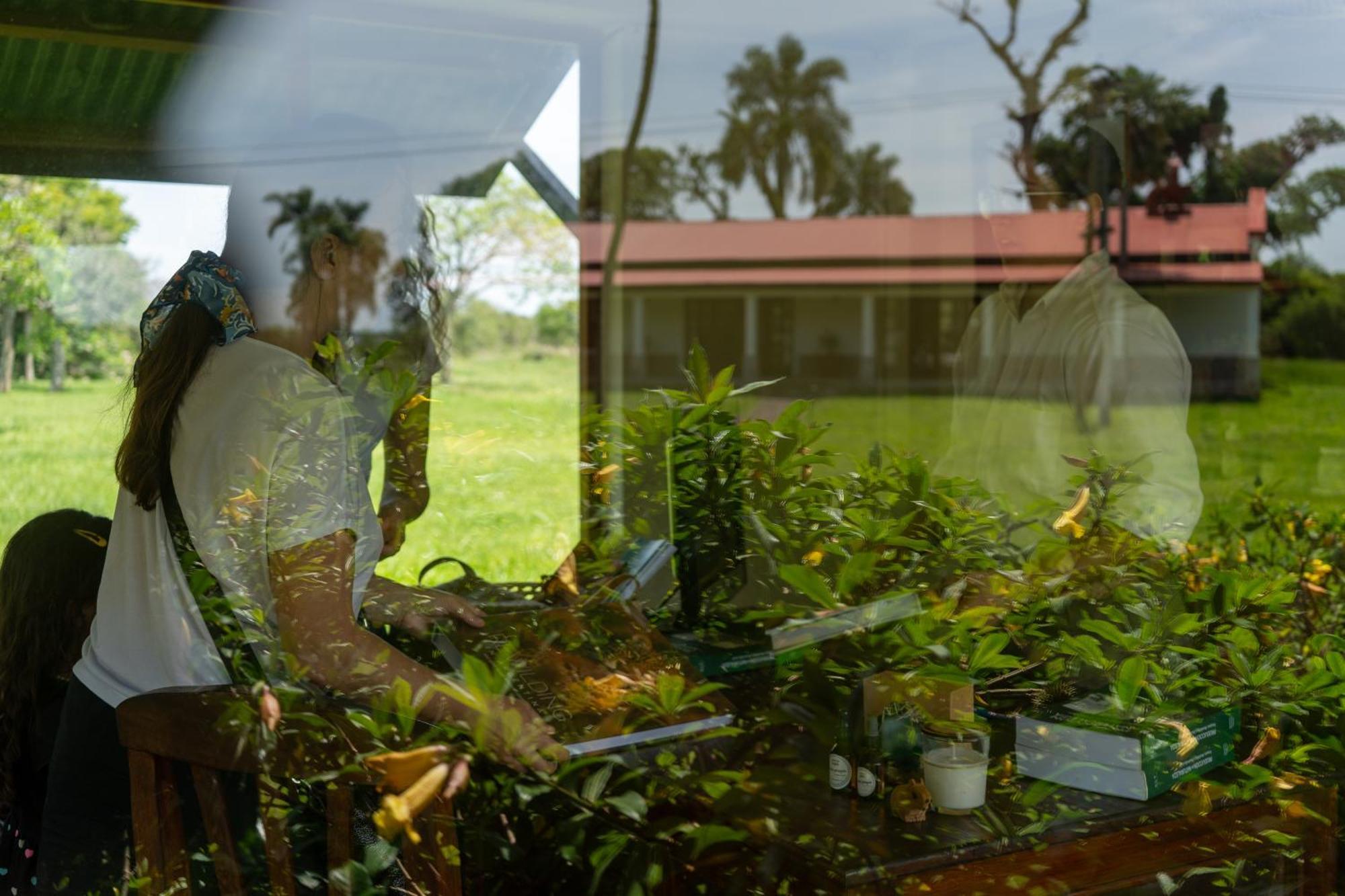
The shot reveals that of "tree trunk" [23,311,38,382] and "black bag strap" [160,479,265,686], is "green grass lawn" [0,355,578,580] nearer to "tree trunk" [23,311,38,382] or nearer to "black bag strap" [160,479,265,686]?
"tree trunk" [23,311,38,382]

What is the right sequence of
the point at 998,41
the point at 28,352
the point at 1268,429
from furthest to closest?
the point at 998,41 < the point at 1268,429 < the point at 28,352

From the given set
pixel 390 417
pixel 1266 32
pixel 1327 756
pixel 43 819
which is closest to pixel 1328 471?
pixel 1266 32

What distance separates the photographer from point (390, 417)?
1.71 m

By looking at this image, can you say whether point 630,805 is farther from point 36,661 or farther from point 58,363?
point 58,363

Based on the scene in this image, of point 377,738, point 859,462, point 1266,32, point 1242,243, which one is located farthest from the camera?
point 1242,243

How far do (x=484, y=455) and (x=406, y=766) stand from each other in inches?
41.5

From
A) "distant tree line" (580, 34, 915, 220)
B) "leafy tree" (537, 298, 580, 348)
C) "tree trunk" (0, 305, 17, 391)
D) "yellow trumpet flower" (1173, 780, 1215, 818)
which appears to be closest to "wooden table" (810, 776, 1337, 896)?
"yellow trumpet flower" (1173, 780, 1215, 818)

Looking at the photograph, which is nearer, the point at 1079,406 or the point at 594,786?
the point at 594,786

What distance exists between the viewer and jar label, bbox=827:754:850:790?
1.07 meters

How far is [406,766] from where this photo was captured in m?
1.11

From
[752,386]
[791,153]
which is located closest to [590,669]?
[752,386]

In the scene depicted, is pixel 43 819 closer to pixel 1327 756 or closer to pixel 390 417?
pixel 390 417

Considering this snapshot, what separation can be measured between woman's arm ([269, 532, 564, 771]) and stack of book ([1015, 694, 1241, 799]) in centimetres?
→ 46

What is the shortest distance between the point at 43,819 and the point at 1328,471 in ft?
9.33
